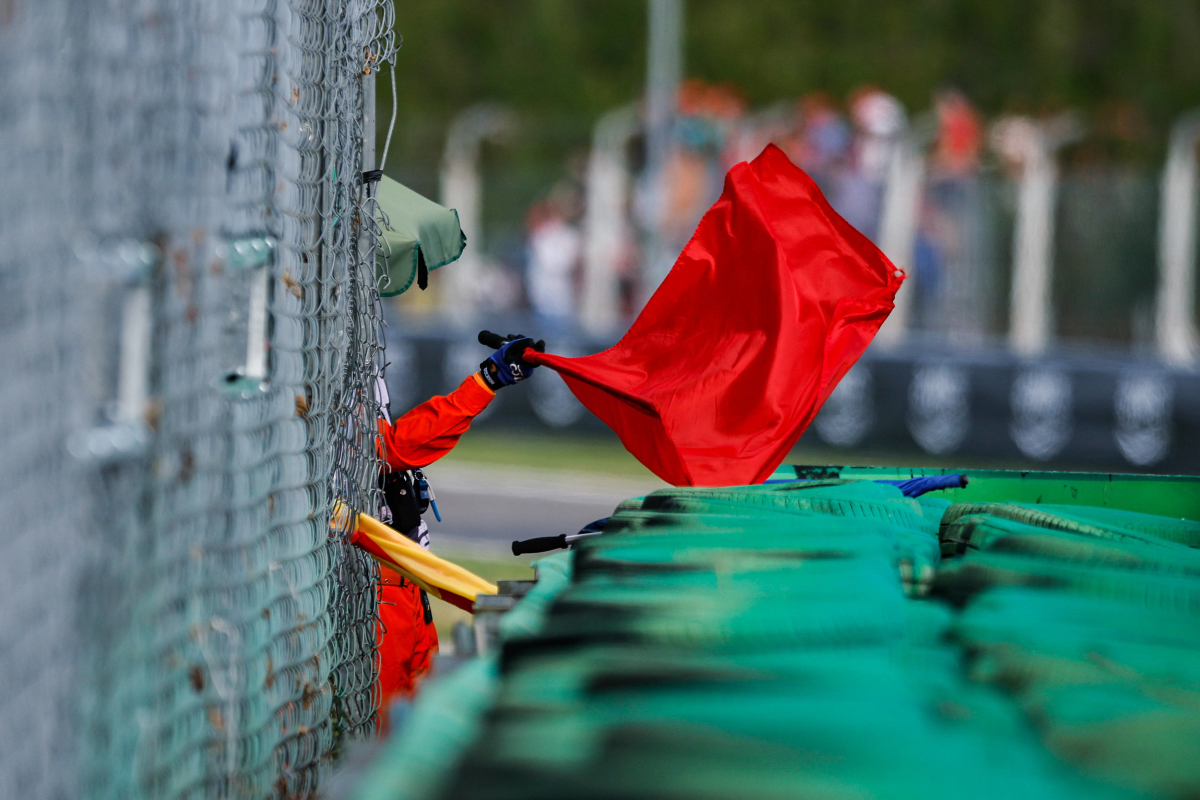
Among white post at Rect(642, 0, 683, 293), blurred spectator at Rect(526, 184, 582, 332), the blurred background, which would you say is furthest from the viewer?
blurred spectator at Rect(526, 184, 582, 332)

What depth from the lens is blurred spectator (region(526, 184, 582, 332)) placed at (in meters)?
13.6

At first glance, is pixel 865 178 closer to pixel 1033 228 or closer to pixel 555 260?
pixel 1033 228

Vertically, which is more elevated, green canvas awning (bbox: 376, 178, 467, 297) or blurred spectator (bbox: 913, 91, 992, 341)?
blurred spectator (bbox: 913, 91, 992, 341)

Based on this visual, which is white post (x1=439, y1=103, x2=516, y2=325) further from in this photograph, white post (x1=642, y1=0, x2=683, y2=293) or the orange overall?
the orange overall

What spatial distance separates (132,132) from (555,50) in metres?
30.7

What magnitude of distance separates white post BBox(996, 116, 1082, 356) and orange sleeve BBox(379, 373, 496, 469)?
28.1 ft

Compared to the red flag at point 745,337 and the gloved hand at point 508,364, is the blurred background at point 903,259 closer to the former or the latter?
the red flag at point 745,337

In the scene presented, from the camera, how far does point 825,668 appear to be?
1.95 metres

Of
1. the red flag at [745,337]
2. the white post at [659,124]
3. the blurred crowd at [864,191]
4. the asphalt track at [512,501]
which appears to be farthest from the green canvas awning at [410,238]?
the white post at [659,124]

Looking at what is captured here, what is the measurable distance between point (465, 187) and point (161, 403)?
39.7ft

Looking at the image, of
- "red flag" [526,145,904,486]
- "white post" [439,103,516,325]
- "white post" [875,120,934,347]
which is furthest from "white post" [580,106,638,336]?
"red flag" [526,145,904,486]

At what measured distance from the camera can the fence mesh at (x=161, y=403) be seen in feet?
5.79

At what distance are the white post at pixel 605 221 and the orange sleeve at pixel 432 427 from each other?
30.1ft

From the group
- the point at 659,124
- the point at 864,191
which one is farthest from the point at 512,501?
the point at 659,124
